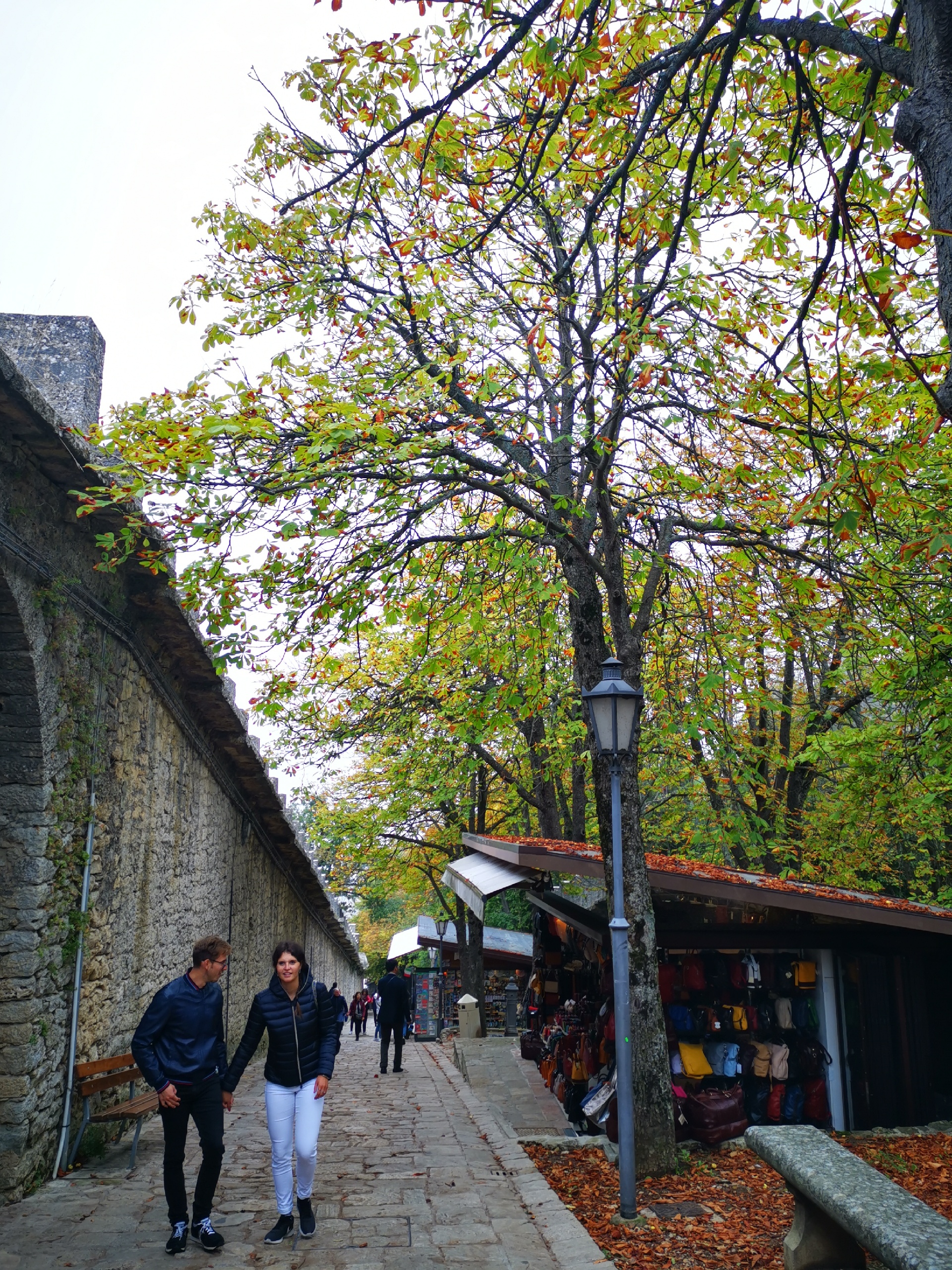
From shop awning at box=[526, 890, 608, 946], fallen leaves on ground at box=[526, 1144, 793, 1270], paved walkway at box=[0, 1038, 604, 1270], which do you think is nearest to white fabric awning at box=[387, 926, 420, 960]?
shop awning at box=[526, 890, 608, 946]

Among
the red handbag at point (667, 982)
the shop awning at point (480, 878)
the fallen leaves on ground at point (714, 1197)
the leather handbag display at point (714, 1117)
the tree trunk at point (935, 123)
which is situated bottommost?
the fallen leaves on ground at point (714, 1197)

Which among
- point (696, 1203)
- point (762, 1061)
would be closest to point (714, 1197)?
point (696, 1203)

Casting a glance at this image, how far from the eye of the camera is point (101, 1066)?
21.2 ft

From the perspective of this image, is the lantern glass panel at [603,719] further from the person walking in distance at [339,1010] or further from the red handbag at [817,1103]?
the red handbag at [817,1103]

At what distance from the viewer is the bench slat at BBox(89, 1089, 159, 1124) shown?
6285 millimetres

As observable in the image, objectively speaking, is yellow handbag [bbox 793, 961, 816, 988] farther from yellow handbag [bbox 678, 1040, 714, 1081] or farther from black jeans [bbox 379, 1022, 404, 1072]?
black jeans [bbox 379, 1022, 404, 1072]

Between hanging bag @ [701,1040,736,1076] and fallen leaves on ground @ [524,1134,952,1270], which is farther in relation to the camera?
hanging bag @ [701,1040,736,1076]

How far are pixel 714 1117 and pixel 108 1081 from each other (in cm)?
485

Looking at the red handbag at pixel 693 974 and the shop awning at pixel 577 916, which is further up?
the shop awning at pixel 577 916

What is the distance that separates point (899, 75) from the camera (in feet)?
11.5

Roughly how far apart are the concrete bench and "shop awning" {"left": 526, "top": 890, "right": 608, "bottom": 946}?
327 cm

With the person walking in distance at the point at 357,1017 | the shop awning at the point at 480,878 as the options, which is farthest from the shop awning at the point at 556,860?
the person walking in distance at the point at 357,1017

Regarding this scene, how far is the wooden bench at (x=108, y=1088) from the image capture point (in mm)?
6223

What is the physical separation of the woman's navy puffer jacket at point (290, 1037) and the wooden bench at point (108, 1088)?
1.46 meters
